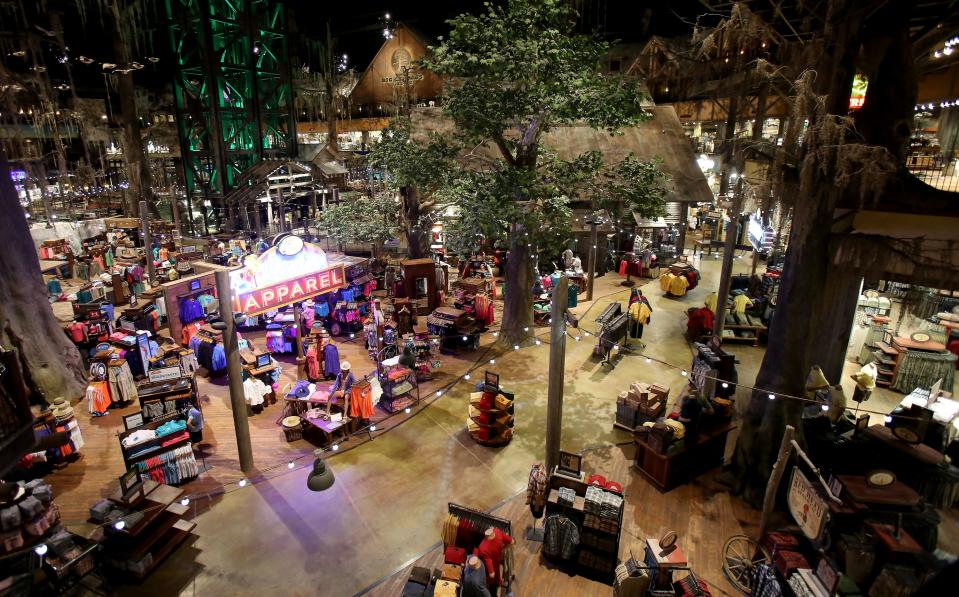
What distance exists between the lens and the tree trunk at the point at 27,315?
11.1m

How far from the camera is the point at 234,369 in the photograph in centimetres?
877

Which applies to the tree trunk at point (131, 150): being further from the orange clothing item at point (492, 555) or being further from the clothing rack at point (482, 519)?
the orange clothing item at point (492, 555)

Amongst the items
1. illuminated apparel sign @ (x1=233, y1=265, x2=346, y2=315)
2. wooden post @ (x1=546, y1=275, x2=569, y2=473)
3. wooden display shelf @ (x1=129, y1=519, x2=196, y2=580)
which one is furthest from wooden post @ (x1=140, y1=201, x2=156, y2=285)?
wooden post @ (x1=546, y1=275, x2=569, y2=473)

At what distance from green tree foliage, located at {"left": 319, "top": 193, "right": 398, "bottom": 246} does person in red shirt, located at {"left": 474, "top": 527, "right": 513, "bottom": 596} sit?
1198cm

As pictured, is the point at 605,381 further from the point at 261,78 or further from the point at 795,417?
the point at 261,78

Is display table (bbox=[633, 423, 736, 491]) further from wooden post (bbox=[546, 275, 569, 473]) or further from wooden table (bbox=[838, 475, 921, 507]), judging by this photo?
wooden table (bbox=[838, 475, 921, 507])

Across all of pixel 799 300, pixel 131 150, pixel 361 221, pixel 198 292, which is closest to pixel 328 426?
pixel 198 292

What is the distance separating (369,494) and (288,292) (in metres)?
3.75

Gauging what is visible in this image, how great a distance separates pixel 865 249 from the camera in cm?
754

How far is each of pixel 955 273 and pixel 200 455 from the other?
41.4 ft

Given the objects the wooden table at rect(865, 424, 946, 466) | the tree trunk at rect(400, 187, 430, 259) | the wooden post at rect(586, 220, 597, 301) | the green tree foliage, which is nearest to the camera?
the wooden table at rect(865, 424, 946, 466)

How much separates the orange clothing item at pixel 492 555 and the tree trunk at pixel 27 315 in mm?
10841

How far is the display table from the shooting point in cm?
851

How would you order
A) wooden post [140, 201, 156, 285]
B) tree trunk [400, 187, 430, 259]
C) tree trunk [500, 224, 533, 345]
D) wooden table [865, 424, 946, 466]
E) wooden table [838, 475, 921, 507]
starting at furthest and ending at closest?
tree trunk [400, 187, 430, 259]
wooden post [140, 201, 156, 285]
tree trunk [500, 224, 533, 345]
wooden table [865, 424, 946, 466]
wooden table [838, 475, 921, 507]
